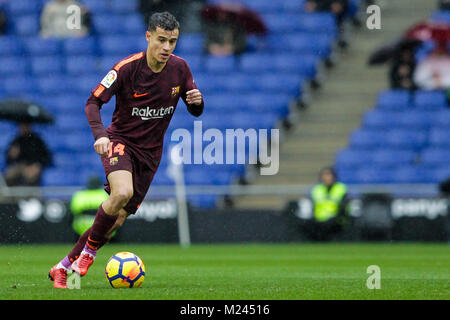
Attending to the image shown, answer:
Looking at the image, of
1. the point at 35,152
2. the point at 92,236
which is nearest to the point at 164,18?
the point at 92,236

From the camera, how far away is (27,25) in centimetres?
2148

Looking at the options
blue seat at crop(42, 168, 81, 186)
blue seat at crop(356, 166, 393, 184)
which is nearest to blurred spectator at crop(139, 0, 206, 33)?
blue seat at crop(42, 168, 81, 186)

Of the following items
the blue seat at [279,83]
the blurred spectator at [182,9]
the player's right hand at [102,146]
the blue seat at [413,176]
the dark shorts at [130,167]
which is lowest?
the blue seat at [413,176]

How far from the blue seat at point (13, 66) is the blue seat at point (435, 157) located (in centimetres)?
827

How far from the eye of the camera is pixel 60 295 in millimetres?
7137

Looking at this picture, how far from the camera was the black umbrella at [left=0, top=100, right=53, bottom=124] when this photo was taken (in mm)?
16891

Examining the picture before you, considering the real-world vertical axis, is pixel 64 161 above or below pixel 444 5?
below

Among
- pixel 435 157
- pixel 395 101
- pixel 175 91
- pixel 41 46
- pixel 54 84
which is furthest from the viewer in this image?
pixel 41 46

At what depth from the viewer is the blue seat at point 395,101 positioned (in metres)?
18.7

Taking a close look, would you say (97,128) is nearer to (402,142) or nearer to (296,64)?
(402,142)

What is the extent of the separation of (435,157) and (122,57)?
657 cm

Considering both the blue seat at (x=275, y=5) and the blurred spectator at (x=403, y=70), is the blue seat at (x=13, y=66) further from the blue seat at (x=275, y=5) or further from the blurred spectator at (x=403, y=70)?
the blurred spectator at (x=403, y=70)

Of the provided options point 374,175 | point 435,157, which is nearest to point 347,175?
point 374,175

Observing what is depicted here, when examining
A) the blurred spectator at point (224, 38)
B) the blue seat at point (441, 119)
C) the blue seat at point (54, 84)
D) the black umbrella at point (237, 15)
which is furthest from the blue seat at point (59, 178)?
the blue seat at point (441, 119)
